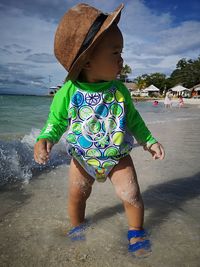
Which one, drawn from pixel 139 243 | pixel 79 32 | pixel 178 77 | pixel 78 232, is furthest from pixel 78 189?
pixel 178 77

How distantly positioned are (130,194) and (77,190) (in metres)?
0.40

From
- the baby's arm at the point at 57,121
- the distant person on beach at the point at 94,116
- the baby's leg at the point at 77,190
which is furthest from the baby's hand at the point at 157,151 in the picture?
the baby's arm at the point at 57,121

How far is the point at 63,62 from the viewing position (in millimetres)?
1875

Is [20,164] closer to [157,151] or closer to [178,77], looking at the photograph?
[157,151]

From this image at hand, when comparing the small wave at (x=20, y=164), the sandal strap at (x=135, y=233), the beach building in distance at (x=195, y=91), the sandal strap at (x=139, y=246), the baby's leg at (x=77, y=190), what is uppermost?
the baby's leg at (x=77, y=190)

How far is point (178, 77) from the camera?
92938mm

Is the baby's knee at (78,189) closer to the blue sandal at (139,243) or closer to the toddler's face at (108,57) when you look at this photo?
the blue sandal at (139,243)

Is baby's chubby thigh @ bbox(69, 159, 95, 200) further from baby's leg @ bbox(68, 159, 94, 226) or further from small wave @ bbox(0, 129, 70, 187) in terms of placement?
small wave @ bbox(0, 129, 70, 187)

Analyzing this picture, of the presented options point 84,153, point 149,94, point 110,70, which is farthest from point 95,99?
point 149,94

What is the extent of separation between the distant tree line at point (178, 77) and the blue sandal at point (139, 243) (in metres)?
85.3

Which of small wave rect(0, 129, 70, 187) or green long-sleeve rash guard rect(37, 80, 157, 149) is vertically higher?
green long-sleeve rash guard rect(37, 80, 157, 149)

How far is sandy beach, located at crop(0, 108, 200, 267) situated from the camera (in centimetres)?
168

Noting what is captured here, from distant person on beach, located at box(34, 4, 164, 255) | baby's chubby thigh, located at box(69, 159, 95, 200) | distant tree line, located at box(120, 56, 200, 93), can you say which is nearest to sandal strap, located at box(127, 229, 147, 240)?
distant person on beach, located at box(34, 4, 164, 255)

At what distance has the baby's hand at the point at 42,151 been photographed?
1717 millimetres
